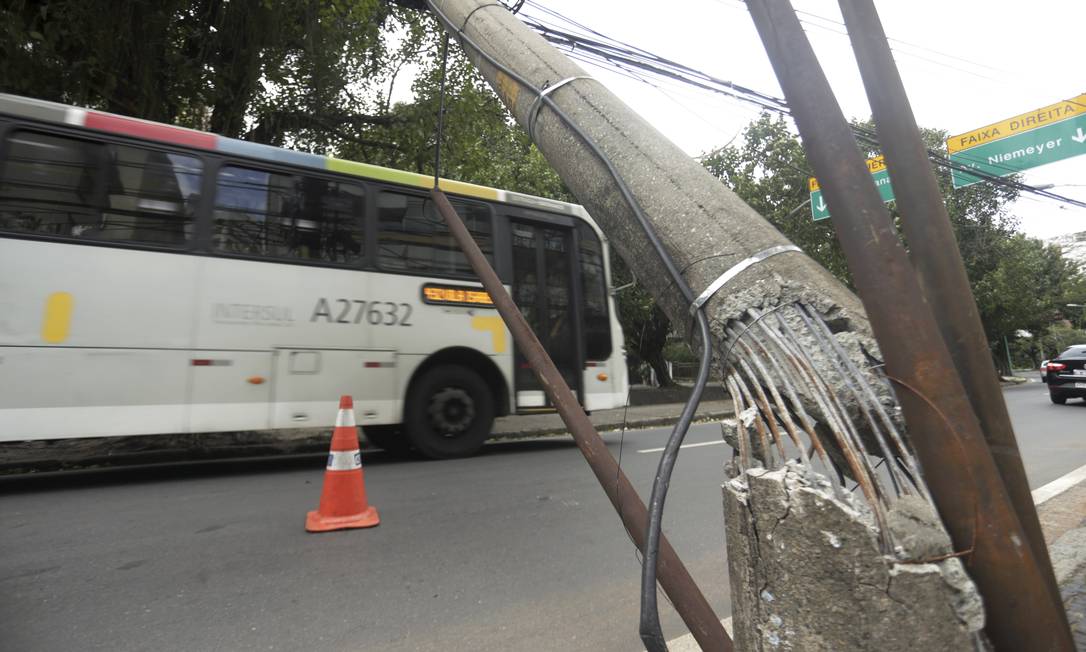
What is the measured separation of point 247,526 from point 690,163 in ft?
11.7

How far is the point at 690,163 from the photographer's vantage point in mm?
1531

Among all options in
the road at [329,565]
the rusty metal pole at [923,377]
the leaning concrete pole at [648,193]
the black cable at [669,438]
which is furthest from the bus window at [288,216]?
the rusty metal pole at [923,377]

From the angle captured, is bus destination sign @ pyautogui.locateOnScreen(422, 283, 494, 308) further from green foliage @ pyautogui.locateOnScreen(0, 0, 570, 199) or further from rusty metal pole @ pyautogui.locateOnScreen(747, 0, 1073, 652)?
rusty metal pole @ pyautogui.locateOnScreen(747, 0, 1073, 652)

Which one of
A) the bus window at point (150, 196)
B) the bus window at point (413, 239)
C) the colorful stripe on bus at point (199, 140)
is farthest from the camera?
the bus window at point (413, 239)

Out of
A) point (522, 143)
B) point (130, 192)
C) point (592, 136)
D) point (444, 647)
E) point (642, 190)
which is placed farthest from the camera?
point (522, 143)

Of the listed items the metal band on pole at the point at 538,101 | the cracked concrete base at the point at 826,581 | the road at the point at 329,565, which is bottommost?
the road at the point at 329,565

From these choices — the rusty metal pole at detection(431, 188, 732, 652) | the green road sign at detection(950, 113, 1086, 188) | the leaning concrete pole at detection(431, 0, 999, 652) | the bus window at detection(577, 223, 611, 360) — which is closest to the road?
the rusty metal pole at detection(431, 188, 732, 652)

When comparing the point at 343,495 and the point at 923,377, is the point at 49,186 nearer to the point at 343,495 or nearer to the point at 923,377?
the point at 343,495

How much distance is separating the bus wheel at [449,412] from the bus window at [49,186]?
10.6ft

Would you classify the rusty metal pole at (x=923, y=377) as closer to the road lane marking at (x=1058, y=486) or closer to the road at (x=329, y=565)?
the road at (x=329, y=565)

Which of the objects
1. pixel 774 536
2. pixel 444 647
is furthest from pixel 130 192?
pixel 774 536

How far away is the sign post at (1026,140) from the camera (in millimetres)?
8781

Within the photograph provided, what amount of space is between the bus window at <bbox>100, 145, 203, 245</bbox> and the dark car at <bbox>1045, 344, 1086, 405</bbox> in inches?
638

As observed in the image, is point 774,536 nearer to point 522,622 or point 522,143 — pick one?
point 522,622
